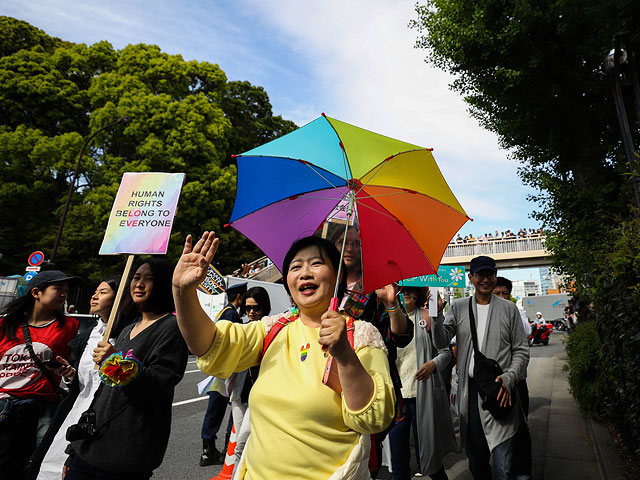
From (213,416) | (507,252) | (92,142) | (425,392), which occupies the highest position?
(92,142)

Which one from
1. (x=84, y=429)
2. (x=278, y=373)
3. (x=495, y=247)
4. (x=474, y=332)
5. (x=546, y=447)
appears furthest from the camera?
(x=495, y=247)

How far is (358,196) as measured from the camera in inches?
101

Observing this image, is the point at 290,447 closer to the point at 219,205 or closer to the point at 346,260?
the point at 346,260

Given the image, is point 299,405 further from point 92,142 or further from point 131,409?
point 92,142

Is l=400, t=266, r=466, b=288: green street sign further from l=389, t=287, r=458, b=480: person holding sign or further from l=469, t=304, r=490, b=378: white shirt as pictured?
l=469, t=304, r=490, b=378: white shirt

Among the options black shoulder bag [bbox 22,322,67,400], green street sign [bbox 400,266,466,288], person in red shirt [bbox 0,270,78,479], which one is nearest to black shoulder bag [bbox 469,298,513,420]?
person in red shirt [bbox 0,270,78,479]

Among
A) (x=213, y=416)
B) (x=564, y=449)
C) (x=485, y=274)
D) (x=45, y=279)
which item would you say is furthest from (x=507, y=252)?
(x=45, y=279)

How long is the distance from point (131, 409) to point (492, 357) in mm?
2762

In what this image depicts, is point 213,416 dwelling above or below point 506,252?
below

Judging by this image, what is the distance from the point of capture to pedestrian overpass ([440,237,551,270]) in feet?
104

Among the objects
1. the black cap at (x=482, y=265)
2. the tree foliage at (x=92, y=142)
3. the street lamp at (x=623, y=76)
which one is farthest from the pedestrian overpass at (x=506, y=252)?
the black cap at (x=482, y=265)

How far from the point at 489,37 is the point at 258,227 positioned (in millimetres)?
10179

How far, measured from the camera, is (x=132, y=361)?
2.17 meters

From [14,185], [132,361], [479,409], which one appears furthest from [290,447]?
[14,185]
